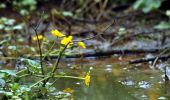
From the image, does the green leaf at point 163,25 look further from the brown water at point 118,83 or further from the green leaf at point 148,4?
the brown water at point 118,83

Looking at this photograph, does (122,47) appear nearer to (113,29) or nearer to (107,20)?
(113,29)

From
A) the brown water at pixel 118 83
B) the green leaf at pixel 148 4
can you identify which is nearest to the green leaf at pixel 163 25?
the green leaf at pixel 148 4

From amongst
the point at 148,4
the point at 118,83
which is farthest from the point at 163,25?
the point at 118,83

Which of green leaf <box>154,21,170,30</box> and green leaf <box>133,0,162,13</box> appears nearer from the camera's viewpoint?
green leaf <box>154,21,170,30</box>

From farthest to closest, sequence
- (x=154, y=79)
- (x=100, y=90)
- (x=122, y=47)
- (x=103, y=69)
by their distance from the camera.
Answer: (x=122, y=47), (x=103, y=69), (x=154, y=79), (x=100, y=90)

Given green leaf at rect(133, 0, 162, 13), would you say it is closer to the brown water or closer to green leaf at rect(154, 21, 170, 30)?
green leaf at rect(154, 21, 170, 30)

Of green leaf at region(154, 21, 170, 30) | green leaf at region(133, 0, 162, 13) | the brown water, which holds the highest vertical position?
green leaf at region(133, 0, 162, 13)

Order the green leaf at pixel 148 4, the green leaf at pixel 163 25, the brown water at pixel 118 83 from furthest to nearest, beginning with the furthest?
the green leaf at pixel 148 4 < the green leaf at pixel 163 25 < the brown water at pixel 118 83

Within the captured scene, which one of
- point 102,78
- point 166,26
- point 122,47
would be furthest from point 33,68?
point 166,26

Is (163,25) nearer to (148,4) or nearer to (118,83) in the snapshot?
(148,4)

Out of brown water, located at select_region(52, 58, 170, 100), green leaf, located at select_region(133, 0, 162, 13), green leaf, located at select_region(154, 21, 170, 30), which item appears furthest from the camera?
green leaf, located at select_region(133, 0, 162, 13)

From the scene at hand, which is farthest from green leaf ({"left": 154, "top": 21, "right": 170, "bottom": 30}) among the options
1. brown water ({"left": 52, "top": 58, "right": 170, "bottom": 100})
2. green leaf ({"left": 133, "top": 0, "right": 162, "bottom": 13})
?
brown water ({"left": 52, "top": 58, "right": 170, "bottom": 100})
